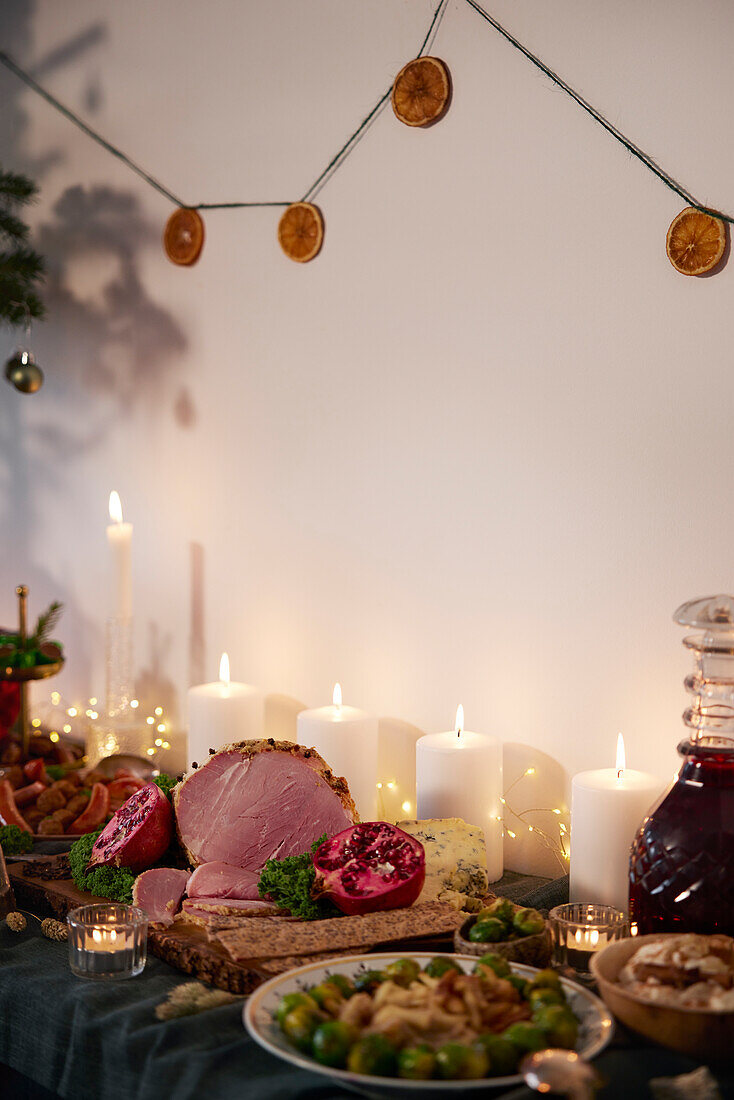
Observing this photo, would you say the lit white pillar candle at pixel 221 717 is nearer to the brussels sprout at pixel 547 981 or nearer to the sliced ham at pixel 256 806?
the sliced ham at pixel 256 806

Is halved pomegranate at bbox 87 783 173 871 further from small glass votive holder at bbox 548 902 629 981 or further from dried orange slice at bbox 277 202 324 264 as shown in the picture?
dried orange slice at bbox 277 202 324 264

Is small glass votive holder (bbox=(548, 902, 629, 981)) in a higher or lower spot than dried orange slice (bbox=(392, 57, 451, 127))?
lower

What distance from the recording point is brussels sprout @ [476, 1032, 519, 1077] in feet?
→ 2.86

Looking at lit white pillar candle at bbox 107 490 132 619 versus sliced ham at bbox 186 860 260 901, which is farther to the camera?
lit white pillar candle at bbox 107 490 132 619

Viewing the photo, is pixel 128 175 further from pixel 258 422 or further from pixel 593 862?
pixel 593 862

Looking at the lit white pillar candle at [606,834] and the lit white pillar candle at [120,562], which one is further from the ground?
the lit white pillar candle at [120,562]

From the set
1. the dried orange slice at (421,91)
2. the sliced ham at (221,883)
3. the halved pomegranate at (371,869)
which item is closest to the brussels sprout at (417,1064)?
the halved pomegranate at (371,869)

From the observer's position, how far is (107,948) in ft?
3.86

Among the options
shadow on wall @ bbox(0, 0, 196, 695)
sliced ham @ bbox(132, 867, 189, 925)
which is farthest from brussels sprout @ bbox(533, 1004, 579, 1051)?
shadow on wall @ bbox(0, 0, 196, 695)

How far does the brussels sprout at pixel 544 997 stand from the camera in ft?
3.09

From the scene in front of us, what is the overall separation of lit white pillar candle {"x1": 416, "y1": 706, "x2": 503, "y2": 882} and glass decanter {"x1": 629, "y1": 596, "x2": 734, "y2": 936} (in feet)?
1.04

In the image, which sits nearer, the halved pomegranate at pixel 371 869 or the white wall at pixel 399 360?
the halved pomegranate at pixel 371 869

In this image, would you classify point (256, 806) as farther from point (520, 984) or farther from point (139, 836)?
point (520, 984)

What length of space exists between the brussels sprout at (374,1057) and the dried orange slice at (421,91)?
125 cm
